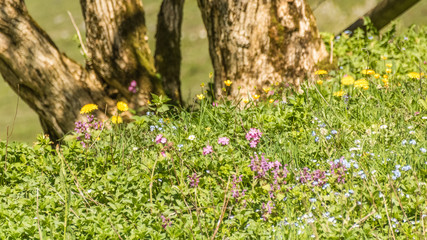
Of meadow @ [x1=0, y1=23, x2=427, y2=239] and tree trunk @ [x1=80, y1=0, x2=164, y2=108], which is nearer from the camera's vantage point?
meadow @ [x1=0, y1=23, x2=427, y2=239]

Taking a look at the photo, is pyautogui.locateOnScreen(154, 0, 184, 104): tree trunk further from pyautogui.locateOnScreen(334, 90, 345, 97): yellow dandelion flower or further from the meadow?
pyautogui.locateOnScreen(334, 90, 345, 97): yellow dandelion flower

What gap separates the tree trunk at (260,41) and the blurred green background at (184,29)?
7561cm

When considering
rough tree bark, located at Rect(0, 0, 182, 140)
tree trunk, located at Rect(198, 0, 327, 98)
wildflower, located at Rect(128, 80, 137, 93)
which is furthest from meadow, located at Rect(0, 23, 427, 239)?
wildflower, located at Rect(128, 80, 137, 93)

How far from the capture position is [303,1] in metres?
6.05

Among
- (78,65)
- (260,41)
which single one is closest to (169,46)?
(78,65)

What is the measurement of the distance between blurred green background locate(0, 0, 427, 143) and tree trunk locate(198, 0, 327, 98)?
248 feet

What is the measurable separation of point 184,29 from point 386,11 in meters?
124

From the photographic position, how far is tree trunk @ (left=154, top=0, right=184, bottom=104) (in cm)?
774

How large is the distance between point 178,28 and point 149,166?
472 cm

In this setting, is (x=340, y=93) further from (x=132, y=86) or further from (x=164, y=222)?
(x=132, y=86)

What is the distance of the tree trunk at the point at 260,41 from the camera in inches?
227

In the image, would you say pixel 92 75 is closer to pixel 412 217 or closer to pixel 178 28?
pixel 178 28

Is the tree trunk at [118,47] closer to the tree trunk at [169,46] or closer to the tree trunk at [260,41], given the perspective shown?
the tree trunk at [169,46]

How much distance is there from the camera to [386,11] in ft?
22.9
